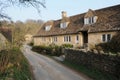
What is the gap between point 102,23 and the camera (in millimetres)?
36438

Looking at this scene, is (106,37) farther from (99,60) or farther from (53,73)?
(53,73)

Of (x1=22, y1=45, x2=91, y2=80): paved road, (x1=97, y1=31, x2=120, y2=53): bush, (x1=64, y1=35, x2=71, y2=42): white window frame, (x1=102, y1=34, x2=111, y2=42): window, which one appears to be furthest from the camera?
(x1=64, y1=35, x2=71, y2=42): white window frame

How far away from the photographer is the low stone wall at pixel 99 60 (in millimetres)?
16375

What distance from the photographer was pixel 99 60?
63.3 ft

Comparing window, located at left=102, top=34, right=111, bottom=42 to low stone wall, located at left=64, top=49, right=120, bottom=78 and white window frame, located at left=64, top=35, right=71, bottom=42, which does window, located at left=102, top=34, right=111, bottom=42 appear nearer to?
low stone wall, located at left=64, top=49, right=120, bottom=78

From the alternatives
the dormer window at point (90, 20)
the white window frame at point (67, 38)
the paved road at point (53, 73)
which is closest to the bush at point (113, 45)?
the dormer window at point (90, 20)

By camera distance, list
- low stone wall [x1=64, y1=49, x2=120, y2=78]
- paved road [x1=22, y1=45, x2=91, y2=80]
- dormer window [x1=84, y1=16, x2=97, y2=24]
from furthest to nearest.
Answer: dormer window [x1=84, y1=16, x2=97, y2=24]
paved road [x1=22, y1=45, x2=91, y2=80]
low stone wall [x1=64, y1=49, x2=120, y2=78]

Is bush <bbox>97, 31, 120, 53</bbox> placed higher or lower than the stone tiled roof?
lower

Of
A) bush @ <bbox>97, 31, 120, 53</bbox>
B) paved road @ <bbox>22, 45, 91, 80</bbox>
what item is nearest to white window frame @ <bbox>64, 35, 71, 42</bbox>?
bush @ <bbox>97, 31, 120, 53</bbox>

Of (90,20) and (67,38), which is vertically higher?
(90,20)

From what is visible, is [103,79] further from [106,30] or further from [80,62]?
[106,30]

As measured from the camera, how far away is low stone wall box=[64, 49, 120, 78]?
16.4 metres

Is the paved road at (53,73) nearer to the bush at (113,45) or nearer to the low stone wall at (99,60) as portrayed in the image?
the low stone wall at (99,60)

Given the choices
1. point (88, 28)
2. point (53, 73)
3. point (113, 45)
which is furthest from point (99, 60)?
point (88, 28)
